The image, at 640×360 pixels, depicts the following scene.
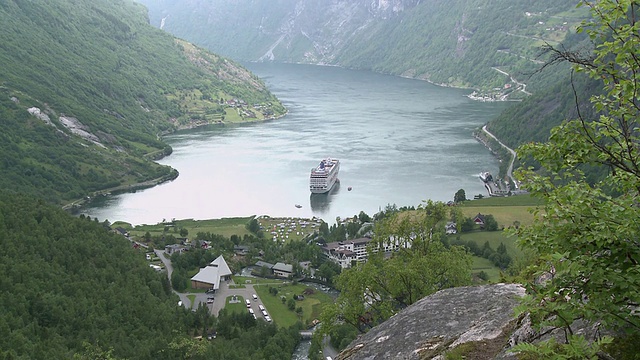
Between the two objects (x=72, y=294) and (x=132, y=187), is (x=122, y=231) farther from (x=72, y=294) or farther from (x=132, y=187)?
(x=132, y=187)

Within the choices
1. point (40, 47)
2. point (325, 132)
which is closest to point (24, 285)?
point (325, 132)

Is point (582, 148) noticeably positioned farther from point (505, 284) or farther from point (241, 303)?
point (241, 303)

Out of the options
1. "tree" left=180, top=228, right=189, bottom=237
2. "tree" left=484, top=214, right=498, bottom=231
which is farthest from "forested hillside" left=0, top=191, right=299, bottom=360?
"tree" left=484, top=214, right=498, bottom=231

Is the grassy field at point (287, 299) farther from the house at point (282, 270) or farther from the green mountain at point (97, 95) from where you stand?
the green mountain at point (97, 95)

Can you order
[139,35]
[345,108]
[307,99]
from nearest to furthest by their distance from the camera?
[345,108]
[307,99]
[139,35]

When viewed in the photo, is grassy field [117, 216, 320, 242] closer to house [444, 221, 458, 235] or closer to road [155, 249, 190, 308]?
road [155, 249, 190, 308]

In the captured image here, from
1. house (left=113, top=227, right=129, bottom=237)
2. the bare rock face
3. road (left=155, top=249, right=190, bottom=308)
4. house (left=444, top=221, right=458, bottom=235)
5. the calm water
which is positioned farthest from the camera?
the calm water

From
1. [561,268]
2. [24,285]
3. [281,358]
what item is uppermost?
[561,268]

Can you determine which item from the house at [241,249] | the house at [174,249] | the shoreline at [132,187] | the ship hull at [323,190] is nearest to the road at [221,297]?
the house at [174,249]
